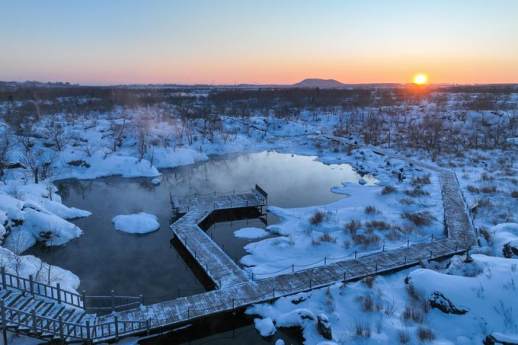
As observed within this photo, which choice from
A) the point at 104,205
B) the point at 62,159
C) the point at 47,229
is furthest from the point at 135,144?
the point at 47,229

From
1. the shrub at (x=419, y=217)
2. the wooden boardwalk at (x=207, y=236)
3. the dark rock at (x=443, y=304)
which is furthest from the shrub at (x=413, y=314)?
the shrub at (x=419, y=217)

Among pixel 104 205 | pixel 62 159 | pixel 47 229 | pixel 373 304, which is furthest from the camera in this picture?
pixel 62 159

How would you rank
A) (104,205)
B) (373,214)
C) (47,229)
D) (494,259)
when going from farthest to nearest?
(104,205) → (373,214) → (47,229) → (494,259)

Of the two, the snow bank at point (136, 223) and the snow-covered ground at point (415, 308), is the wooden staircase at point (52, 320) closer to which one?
the snow-covered ground at point (415, 308)

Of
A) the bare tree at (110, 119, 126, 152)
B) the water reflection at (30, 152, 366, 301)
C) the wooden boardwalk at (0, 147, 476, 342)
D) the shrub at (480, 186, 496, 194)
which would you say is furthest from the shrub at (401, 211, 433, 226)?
the bare tree at (110, 119, 126, 152)

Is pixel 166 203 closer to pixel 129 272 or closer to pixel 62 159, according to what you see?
pixel 129 272

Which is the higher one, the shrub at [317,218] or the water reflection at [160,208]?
the shrub at [317,218]

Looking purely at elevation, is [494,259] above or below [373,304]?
above
